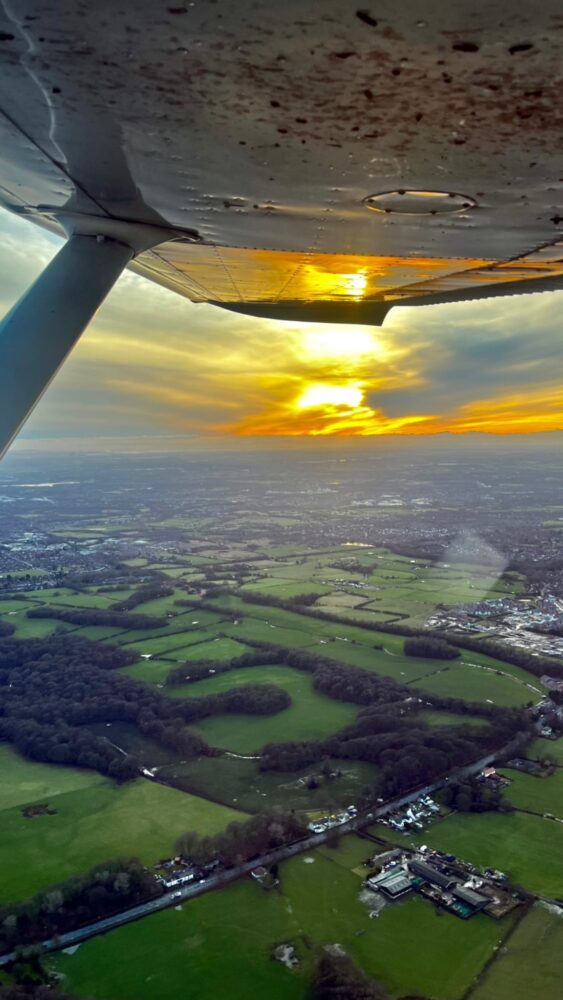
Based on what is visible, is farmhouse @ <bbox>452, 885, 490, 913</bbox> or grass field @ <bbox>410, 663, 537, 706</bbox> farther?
grass field @ <bbox>410, 663, 537, 706</bbox>

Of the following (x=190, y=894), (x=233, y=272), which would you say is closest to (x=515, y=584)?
(x=190, y=894)

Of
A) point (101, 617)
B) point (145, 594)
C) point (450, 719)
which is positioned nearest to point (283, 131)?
point (450, 719)

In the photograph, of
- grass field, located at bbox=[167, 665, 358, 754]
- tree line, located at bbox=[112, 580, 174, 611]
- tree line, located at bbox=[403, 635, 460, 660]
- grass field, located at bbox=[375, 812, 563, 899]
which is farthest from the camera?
tree line, located at bbox=[112, 580, 174, 611]

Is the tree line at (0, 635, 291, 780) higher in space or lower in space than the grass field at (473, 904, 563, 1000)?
lower

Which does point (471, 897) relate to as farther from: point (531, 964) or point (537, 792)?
point (537, 792)

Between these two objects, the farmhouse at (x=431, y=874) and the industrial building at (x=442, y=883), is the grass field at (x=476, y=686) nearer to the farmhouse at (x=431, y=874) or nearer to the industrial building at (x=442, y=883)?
the industrial building at (x=442, y=883)

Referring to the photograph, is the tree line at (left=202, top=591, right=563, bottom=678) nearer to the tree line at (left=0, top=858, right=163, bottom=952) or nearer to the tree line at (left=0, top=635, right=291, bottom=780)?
the tree line at (left=0, top=635, right=291, bottom=780)

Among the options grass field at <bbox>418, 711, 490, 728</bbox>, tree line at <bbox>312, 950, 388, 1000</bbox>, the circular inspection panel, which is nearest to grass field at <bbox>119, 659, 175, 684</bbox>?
grass field at <bbox>418, 711, 490, 728</bbox>
